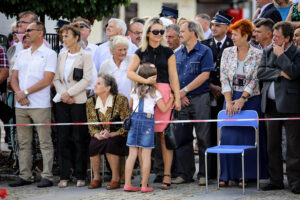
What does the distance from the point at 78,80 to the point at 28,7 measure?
3.35 m

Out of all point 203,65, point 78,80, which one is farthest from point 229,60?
point 78,80

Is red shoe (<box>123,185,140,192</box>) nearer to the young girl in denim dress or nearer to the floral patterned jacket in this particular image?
the young girl in denim dress

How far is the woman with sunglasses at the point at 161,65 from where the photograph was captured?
31.6ft

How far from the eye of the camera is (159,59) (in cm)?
966

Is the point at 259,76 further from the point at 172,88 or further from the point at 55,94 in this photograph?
the point at 55,94

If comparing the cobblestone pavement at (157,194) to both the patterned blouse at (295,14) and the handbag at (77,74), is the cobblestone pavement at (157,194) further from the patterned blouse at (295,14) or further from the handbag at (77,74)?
the patterned blouse at (295,14)

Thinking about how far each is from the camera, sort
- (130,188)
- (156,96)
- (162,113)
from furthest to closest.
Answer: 1. (162,113)
2. (156,96)
3. (130,188)

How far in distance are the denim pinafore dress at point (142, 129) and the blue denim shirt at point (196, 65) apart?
3.40 feet

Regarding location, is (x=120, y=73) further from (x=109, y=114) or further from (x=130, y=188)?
(x=130, y=188)

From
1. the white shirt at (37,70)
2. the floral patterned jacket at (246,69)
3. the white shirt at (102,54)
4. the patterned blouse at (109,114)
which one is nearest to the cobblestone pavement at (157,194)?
the patterned blouse at (109,114)

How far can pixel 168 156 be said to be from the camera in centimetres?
970

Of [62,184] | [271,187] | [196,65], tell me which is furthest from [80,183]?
[271,187]

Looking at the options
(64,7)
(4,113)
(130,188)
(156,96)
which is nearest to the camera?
(130,188)

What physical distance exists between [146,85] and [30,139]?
2.03m
